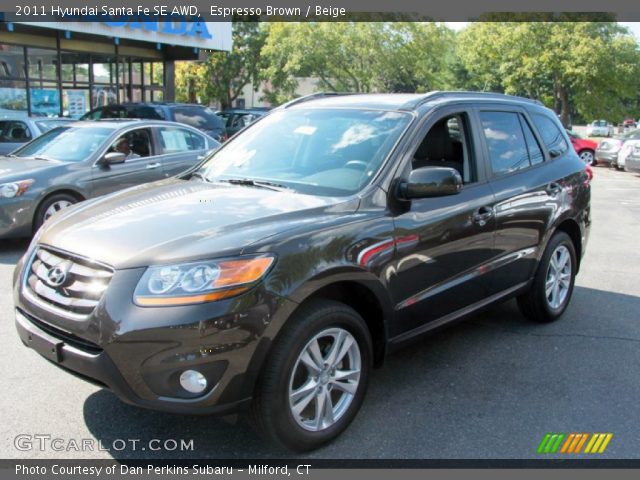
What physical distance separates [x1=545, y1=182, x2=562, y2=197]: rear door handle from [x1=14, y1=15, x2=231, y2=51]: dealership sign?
15.6 metres

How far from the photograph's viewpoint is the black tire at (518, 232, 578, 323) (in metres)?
5.07

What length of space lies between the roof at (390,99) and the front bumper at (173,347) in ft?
6.04

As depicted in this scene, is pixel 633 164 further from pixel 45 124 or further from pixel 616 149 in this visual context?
pixel 45 124

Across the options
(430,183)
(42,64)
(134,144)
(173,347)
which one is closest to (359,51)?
(42,64)

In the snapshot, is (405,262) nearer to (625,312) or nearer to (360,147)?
(360,147)

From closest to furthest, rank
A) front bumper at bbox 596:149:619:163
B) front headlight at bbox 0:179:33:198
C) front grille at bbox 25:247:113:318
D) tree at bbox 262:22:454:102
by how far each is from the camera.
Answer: front grille at bbox 25:247:113:318 → front headlight at bbox 0:179:33:198 → front bumper at bbox 596:149:619:163 → tree at bbox 262:22:454:102

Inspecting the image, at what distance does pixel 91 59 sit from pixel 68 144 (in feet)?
44.9

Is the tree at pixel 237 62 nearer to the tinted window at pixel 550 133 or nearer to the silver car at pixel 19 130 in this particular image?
the silver car at pixel 19 130

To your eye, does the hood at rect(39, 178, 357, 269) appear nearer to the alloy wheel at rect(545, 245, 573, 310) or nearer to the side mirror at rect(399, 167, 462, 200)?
the side mirror at rect(399, 167, 462, 200)

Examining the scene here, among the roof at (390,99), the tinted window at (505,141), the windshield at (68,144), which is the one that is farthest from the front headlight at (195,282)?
the windshield at (68,144)

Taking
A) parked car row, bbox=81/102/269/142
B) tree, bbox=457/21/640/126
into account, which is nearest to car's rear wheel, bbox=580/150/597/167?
tree, bbox=457/21/640/126

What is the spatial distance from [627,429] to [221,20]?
71.4 ft

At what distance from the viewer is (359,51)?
112ft

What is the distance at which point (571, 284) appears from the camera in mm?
5562
